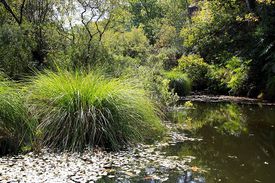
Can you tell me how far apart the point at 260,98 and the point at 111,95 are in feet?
38.2

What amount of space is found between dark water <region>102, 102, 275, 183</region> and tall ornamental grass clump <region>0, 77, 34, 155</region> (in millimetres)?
1896

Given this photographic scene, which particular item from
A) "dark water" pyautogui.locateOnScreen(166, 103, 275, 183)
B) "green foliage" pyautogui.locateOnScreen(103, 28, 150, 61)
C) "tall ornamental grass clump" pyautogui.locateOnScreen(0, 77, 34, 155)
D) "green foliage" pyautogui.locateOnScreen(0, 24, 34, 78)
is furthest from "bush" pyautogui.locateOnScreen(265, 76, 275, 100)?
"tall ornamental grass clump" pyautogui.locateOnScreen(0, 77, 34, 155)

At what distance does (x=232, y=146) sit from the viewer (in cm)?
679

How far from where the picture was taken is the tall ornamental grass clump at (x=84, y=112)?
19.9 ft

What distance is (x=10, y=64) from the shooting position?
28.5ft

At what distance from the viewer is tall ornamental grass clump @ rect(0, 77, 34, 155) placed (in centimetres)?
566

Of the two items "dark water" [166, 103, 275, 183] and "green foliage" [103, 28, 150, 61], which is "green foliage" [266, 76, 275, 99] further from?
"green foliage" [103, 28, 150, 61]

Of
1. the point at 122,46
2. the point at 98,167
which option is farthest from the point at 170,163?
the point at 122,46

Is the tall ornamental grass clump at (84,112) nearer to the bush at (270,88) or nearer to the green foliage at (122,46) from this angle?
the green foliage at (122,46)

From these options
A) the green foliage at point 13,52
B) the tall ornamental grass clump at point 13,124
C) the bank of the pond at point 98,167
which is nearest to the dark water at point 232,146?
the bank of the pond at point 98,167

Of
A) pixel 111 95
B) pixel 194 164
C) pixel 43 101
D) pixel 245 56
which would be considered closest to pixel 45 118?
pixel 43 101

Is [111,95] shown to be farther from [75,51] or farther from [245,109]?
[245,109]

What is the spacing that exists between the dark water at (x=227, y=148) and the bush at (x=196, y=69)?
10.1 meters

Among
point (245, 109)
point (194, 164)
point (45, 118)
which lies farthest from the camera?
point (245, 109)
